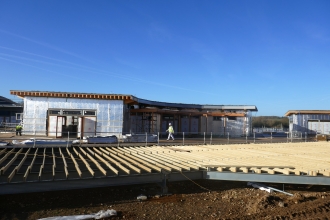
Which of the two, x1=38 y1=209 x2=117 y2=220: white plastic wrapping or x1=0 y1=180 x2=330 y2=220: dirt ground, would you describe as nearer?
x1=38 y1=209 x2=117 y2=220: white plastic wrapping

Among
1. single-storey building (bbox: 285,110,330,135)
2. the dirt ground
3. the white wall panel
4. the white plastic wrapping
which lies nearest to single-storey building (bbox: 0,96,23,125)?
the white wall panel

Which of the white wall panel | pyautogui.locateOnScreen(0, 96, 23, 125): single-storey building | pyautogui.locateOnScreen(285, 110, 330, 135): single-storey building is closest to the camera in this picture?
the white wall panel

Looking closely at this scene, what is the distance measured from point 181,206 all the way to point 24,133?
18517 mm

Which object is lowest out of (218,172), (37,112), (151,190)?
(151,190)

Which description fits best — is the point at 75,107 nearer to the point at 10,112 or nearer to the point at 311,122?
the point at 10,112

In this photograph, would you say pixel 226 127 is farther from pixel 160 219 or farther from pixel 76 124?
pixel 160 219

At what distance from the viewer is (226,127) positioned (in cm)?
3016

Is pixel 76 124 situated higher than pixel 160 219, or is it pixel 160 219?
pixel 76 124

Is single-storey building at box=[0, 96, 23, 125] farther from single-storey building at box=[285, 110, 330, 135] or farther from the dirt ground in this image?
single-storey building at box=[285, 110, 330, 135]

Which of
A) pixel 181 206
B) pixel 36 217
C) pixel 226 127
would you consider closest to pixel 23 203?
pixel 36 217

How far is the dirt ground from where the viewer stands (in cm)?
535

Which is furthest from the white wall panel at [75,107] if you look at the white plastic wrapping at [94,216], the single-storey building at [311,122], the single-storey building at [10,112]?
the single-storey building at [311,122]

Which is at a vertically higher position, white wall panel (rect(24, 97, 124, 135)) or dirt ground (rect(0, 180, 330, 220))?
white wall panel (rect(24, 97, 124, 135))

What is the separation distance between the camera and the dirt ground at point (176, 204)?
17.6 ft
